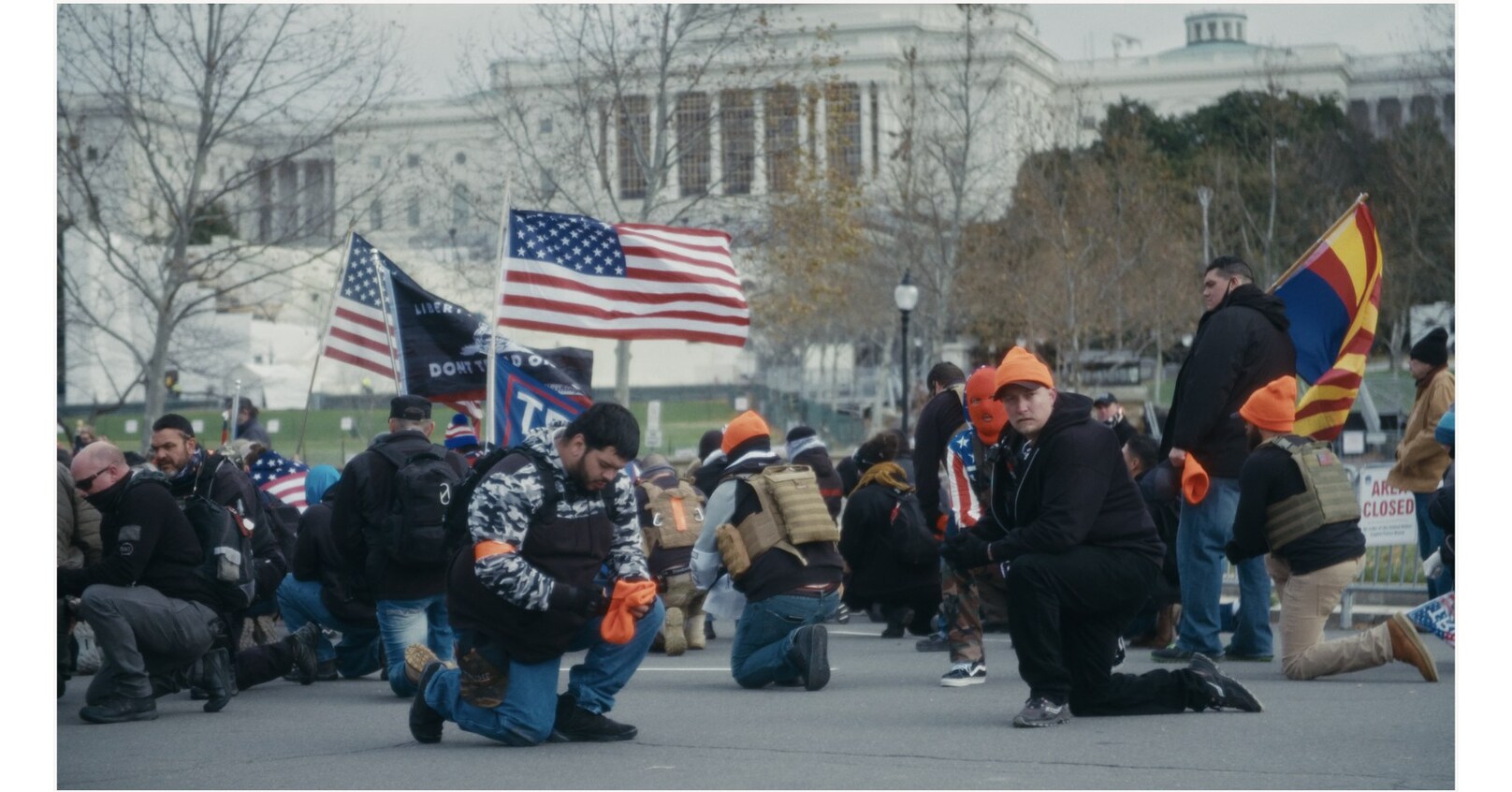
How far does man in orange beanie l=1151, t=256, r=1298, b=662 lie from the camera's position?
35.9 ft

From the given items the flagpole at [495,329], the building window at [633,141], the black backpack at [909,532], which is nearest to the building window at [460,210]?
the building window at [633,141]

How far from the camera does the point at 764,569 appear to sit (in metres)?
10.8

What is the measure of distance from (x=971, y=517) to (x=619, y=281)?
4.34 meters

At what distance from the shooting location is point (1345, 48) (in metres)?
72.7

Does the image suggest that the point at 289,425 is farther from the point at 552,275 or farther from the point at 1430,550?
the point at 1430,550

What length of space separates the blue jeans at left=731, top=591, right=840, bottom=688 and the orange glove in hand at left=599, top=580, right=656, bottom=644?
293 cm

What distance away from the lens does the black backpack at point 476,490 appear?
25.8 feet

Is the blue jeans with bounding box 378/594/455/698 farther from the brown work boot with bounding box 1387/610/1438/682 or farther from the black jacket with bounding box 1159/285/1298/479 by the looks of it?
the brown work boot with bounding box 1387/610/1438/682

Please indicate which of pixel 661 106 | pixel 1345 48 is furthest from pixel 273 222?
pixel 1345 48

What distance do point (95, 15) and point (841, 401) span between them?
125 ft

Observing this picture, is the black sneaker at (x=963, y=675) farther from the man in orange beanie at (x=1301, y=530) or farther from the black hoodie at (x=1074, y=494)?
the black hoodie at (x=1074, y=494)

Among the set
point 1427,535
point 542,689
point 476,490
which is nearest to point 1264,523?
point 1427,535

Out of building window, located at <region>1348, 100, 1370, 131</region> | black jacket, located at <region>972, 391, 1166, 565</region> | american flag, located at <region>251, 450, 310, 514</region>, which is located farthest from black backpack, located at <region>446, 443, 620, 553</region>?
building window, located at <region>1348, 100, 1370, 131</region>

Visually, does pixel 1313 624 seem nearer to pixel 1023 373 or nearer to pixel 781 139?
pixel 1023 373
